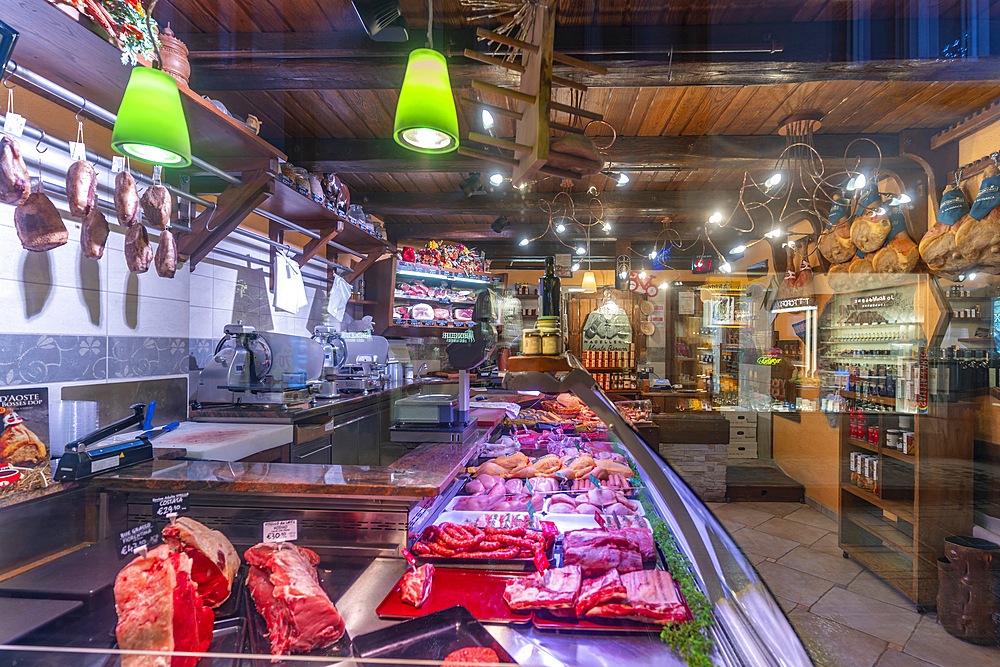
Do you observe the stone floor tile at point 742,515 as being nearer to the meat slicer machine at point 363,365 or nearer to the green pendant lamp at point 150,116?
the meat slicer machine at point 363,365

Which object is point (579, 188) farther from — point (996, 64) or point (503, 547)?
point (503, 547)

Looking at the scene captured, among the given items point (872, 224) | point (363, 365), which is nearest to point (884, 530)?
point (872, 224)

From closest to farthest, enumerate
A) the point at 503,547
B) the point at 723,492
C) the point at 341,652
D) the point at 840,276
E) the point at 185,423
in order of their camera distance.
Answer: the point at 341,652 → the point at 503,547 → the point at 185,423 → the point at 840,276 → the point at 723,492

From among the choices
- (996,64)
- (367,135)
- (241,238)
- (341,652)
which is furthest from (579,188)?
(341,652)

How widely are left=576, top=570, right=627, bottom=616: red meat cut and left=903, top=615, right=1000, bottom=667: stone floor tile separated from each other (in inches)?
120

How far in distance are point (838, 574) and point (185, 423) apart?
5581mm

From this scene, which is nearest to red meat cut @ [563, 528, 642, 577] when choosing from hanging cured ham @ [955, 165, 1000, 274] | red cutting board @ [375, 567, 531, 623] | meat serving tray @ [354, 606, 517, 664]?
red cutting board @ [375, 567, 531, 623]

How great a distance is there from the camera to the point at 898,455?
374 cm

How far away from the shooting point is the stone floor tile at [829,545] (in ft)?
13.7

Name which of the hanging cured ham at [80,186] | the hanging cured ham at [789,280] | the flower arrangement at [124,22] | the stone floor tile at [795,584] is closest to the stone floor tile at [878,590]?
the stone floor tile at [795,584]

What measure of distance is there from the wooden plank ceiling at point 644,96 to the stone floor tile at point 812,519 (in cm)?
383

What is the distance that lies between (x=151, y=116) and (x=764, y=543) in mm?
5689

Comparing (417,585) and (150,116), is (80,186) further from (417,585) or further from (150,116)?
(417,585)

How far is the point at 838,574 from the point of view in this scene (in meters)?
3.81
